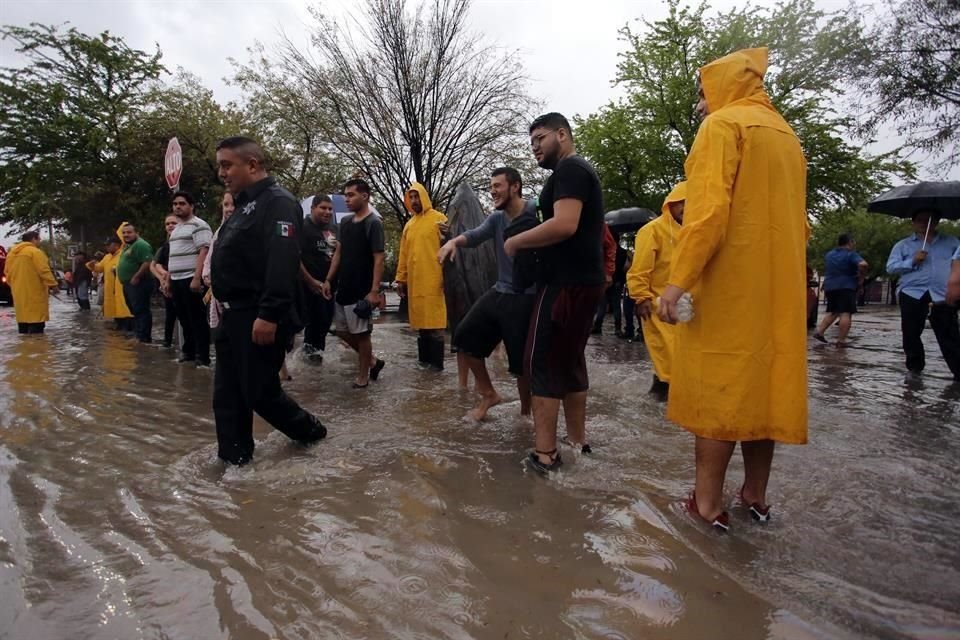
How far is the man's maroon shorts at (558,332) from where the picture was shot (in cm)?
332

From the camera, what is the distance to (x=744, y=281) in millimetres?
2488

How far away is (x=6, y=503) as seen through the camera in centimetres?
293

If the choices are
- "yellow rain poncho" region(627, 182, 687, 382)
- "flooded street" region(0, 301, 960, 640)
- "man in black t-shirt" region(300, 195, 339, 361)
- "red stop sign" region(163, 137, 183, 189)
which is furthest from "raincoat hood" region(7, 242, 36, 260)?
"yellow rain poncho" region(627, 182, 687, 382)

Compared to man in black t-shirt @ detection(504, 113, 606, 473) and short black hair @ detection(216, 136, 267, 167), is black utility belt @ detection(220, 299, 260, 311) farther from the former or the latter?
man in black t-shirt @ detection(504, 113, 606, 473)

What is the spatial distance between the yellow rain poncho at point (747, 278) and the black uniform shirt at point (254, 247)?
197cm

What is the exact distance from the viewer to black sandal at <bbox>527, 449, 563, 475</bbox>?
3.33 metres

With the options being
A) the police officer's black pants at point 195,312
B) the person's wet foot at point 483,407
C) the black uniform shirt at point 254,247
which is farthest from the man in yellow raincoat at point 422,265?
the black uniform shirt at point 254,247

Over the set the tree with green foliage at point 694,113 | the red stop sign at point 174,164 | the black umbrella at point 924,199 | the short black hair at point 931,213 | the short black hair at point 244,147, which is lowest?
the short black hair at point 244,147

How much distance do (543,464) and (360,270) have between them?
332cm

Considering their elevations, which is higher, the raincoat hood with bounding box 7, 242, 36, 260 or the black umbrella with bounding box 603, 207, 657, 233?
the black umbrella with bounding box 603, 207, 657, 233

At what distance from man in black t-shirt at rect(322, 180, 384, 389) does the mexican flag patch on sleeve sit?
8.15ft

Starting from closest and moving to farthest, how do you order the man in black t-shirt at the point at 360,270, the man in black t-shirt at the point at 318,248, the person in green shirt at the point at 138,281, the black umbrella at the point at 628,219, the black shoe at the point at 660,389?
the black shoe at the point at 660,389 < the man in black t-shirt at the point at 360,270 < the man in black t-shirt at the point at 318,248 < the person in green shirt at the point at 138,281 < the black umbrella at the point at 628,219

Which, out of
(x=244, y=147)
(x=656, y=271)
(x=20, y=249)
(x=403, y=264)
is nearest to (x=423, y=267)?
(x=403, y=264)

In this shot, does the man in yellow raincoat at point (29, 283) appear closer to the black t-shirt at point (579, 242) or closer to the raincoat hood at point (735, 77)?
the black t-shirt at point (579, 242)
